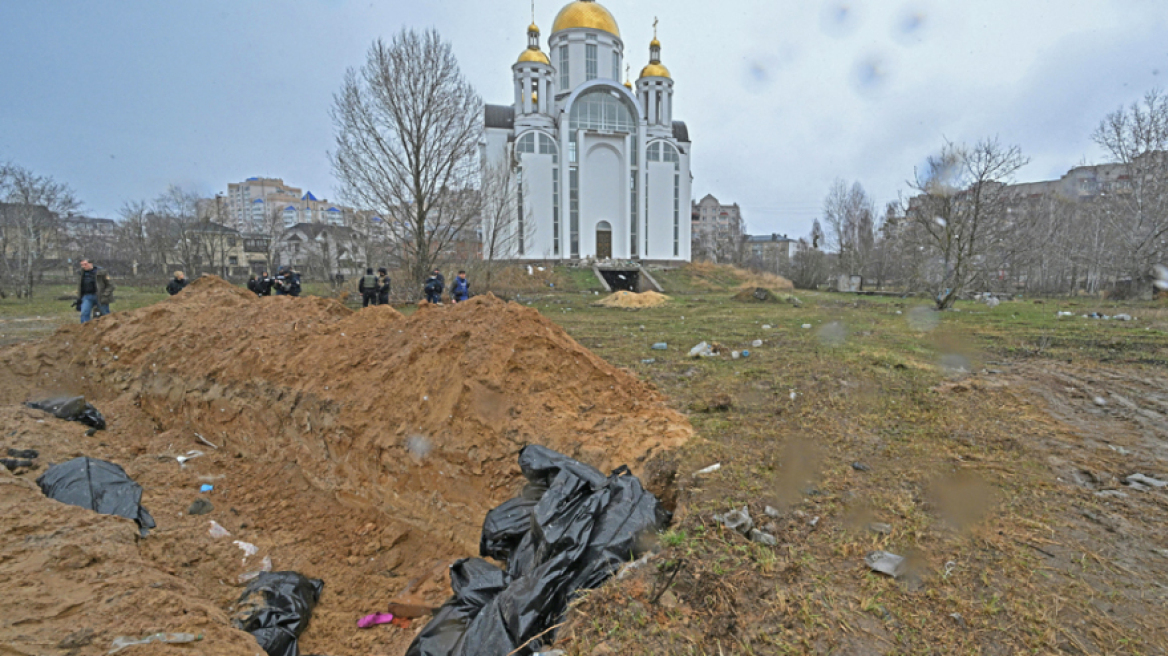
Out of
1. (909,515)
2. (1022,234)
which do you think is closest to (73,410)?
(909,515)

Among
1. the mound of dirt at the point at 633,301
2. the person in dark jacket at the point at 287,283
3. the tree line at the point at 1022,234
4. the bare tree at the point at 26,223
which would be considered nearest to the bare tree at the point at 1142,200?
the tree line at the point at 1022,234

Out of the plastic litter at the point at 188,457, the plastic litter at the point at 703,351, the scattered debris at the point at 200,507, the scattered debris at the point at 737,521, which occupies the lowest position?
the scattered debris at the point at 200,507

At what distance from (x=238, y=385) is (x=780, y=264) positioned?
5496 centimetres

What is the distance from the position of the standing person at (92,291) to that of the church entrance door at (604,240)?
1217 inches

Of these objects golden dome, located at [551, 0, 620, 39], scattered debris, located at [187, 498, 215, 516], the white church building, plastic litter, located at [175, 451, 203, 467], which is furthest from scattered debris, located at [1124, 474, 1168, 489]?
golden dome, located at [551, 0, 620, 39]

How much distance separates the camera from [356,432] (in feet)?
16.1

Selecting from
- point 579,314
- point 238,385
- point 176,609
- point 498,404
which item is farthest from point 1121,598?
point 579,314

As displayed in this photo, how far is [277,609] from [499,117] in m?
40.6

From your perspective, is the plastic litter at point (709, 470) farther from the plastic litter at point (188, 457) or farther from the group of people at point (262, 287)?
the group of people at point (262, 287)

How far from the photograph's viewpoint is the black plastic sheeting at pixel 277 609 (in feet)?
10.0

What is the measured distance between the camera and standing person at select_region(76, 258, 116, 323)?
9961 mm

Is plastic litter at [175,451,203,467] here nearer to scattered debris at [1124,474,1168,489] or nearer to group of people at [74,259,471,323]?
group of people at [74,259,471,323]

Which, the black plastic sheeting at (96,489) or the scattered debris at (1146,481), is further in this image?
the black plastic sheeting at (96,489)

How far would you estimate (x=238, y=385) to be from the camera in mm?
5828
